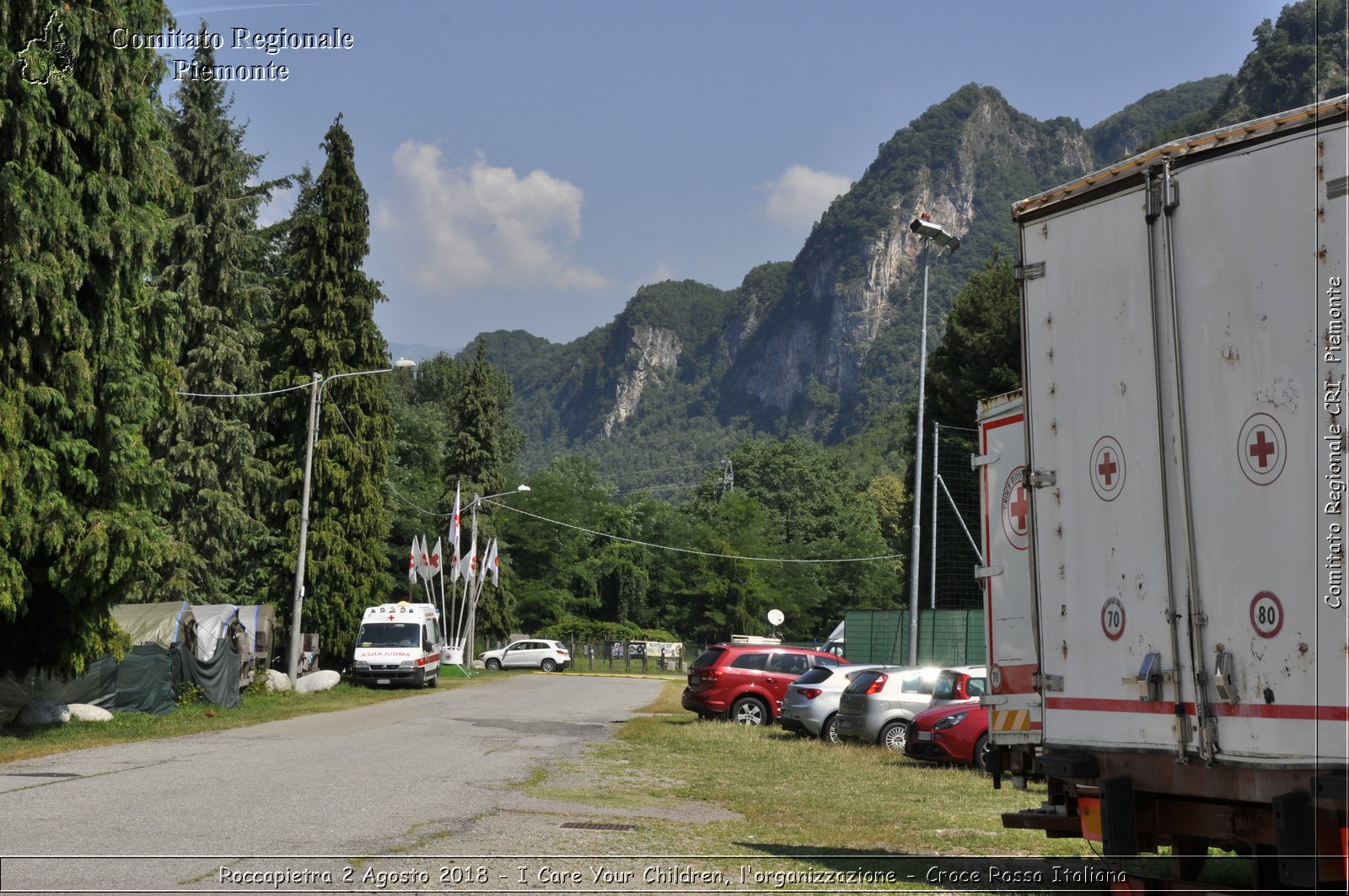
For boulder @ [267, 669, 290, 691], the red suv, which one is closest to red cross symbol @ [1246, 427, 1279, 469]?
the red suv

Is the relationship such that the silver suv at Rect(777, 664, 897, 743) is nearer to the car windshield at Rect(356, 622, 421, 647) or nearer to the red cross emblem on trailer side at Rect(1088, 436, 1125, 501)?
the red cross emblem on trailer side at Rect(1088, 436, 1125, 501)

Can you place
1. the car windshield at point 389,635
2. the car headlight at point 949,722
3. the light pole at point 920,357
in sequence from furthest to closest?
the car windshield at point 389,635 → the light pole at point 920,357 → the car headlight at point 949,722

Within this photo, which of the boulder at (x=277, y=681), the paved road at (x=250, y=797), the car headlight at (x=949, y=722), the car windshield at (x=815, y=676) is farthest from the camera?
the boulder at (x=277, y=681)

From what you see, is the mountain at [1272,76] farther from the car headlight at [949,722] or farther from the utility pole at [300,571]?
the utility pole at [300,571]

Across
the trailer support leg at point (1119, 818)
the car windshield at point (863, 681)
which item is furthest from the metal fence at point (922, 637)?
the trailer support leg at point (1119, 818)

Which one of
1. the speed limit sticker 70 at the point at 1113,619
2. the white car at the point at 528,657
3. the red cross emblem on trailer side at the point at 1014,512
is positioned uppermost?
the red cross emblem on trailer side at the point at 1014,512

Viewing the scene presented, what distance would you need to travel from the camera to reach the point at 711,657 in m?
25.4

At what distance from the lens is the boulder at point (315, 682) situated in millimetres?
33938

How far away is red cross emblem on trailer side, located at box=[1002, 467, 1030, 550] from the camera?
9545 millimetres

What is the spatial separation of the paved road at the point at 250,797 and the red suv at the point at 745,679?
2722mm

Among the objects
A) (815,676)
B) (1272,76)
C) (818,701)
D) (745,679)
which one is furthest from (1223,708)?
(1272,76)

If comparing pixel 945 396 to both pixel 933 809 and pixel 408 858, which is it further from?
pixel 408 858

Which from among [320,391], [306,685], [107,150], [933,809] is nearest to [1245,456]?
[933,809]

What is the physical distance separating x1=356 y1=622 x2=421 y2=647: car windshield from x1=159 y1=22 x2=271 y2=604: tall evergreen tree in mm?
5331
